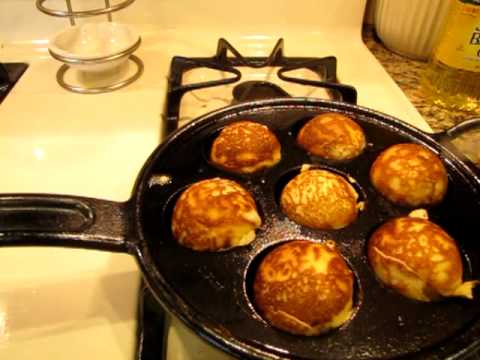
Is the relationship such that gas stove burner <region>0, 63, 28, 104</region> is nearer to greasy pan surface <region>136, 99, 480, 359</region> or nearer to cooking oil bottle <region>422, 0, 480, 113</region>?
greasy pan surface <region>136, 99, 480, 359</region>

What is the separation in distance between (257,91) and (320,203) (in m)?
0.56

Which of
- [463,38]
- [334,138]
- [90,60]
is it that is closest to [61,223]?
[334,138]

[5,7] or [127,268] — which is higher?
[5,7]

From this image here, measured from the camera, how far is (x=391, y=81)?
1278mm

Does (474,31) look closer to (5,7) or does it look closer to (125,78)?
(125,78)

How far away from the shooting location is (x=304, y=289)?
59cm

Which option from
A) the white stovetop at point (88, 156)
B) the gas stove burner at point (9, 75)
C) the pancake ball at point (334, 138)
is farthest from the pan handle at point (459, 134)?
the gas stove burner at point (9, 75)

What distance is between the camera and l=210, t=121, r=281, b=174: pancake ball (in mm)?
803

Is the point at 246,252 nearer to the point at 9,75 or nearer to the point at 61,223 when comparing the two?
the point at 61,223

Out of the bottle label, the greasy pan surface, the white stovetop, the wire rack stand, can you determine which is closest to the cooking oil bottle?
the bottle label

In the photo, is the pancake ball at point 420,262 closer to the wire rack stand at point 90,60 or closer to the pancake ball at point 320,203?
the pancake ball at point 320,203

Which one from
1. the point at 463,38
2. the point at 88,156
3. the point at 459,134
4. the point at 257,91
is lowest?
the point at 88,156

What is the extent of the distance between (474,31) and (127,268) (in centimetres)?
99

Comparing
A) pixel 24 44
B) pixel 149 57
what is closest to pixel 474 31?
pixel 149 57
